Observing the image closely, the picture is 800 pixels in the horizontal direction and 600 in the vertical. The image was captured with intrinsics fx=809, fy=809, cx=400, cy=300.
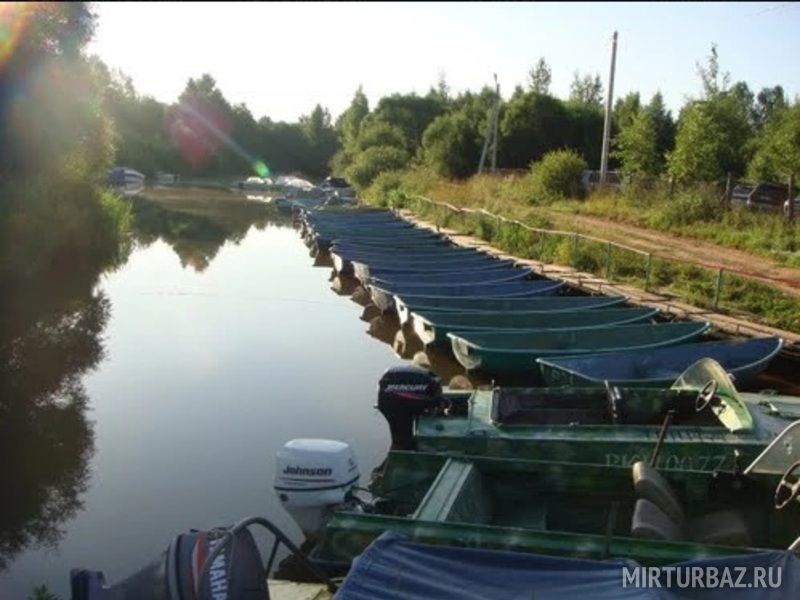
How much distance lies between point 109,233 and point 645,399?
17.4 m

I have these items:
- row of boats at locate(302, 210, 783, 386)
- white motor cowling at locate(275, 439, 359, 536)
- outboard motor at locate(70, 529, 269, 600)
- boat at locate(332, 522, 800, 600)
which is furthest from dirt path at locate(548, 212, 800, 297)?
outboard motor at locate(70, 529, 269, 600)

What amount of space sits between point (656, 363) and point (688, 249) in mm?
9426

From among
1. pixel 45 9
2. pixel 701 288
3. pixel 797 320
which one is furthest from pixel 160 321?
pixel 797 320

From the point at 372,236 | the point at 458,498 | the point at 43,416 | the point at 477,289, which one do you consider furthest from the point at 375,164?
the point at 458,498

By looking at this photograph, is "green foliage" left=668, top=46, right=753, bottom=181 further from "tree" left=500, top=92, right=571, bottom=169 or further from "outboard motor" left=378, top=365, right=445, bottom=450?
"outboard motor" left=378, top=365, right=445, bottom=450

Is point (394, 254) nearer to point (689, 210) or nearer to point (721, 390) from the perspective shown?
point (689, 210)

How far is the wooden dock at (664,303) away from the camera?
12297mm

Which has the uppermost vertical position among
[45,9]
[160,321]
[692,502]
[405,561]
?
[45,9]

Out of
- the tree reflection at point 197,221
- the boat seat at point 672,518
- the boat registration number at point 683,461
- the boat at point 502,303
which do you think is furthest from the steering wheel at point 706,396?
the tree reflection at point 197,221

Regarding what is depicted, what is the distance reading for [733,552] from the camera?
4328 mm

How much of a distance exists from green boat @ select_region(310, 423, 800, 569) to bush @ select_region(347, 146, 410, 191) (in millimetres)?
39916

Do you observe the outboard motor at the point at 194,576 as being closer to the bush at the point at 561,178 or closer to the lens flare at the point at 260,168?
the bush at the point at 561,178

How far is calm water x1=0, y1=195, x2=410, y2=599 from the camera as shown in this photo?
6.99 m

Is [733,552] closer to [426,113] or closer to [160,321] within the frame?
[160,321]
